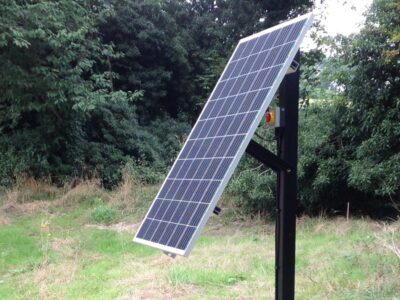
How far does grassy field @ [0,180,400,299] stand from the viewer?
5.23 metres

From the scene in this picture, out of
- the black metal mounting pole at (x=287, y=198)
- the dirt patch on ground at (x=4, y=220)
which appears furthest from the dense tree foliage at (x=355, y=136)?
the black metal mounting pole at (x=287, y=198)

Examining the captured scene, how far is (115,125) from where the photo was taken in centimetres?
1667

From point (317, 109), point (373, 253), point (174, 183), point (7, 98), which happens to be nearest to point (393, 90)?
point (317, 109)

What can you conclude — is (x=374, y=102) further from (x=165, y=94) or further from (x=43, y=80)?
(x=165, y=94)

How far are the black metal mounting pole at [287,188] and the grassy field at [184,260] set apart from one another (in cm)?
140

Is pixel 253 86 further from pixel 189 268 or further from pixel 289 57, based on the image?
pixel 189 268

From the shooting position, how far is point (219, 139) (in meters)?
3.40

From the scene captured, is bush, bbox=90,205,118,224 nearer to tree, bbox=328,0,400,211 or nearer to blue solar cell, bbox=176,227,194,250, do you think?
tree, bbox=328,0,400,211

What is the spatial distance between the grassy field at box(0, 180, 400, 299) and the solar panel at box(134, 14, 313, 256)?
192 cm

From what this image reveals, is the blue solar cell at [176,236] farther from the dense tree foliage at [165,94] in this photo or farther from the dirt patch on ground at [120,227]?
the dirt patch on ground at [120,227]

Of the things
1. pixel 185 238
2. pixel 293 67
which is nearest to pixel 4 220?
pixel 185 238

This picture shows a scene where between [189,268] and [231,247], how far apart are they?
4.52 ft

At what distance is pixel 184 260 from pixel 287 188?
3.82 meters

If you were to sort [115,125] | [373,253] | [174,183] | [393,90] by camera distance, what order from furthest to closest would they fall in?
[115,125] < [393,90] < [373,253] < [174,183]
